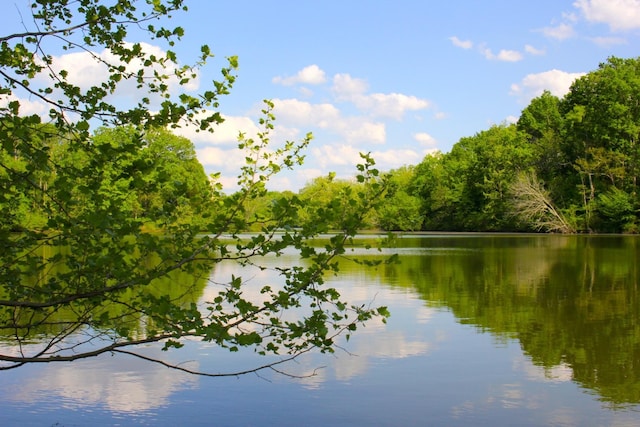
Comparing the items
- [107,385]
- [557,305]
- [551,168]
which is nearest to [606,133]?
[551,168]

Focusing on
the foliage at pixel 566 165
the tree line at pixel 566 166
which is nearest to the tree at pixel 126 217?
the tree line at pixel 566 166

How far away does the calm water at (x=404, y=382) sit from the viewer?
687 centimetres

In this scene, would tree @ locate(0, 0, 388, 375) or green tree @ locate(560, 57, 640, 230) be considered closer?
tree @ locate(0, 0, 388, 375)

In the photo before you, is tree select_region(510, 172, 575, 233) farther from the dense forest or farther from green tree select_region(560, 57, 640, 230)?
green tree select_region(560, 57, 640, 230)

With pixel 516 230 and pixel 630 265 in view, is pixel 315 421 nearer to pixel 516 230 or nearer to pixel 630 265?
pixel 630 265

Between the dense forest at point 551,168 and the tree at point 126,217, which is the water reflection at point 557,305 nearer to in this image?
the tree at point 126,217

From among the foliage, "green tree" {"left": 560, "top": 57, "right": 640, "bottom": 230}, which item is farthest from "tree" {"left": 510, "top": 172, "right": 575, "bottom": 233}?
"green tree" {"left": 560, "top": 57, "right": 640, "bottom": 230}

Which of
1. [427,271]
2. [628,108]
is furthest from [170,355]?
[628,108]

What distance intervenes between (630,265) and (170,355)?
1930 cm

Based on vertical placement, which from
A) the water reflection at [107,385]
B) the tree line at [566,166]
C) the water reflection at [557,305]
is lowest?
the water reflection at [107,385]

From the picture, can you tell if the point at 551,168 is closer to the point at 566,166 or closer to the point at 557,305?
the point at 566,166

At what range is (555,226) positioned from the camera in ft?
202

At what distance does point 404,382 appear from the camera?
8.16 m

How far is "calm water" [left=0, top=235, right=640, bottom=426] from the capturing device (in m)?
6.87
